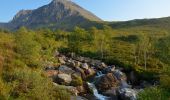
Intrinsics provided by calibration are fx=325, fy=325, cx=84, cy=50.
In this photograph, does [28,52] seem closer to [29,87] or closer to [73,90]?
[73,90]

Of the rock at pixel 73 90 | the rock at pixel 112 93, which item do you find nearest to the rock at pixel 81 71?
the rock at pixel 112 93

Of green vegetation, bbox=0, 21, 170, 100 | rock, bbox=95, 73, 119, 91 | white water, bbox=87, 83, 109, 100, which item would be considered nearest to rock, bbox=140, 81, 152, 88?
green vegetation, bbox=0, 21, 170, 100

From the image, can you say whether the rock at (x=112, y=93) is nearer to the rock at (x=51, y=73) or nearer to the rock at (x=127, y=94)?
the rock at (x=127, y=94)

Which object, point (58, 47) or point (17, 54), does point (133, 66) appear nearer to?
point (17, 54)

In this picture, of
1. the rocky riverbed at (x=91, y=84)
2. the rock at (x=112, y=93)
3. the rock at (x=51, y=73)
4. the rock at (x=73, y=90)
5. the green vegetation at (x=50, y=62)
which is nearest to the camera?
the green vegetation at (x=50, y=62)

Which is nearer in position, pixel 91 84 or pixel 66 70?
pixel 91 84

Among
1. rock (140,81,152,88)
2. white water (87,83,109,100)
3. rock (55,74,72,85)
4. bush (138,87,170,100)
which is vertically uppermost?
bush (138,87,170,100)

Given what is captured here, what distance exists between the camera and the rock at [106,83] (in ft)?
290

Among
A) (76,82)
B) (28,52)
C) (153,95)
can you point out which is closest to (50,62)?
(28,52)

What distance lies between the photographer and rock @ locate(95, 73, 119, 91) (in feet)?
290

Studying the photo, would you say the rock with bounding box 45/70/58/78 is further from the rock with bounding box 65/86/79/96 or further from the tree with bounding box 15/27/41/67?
the rock with bounding box 65/86/79/96

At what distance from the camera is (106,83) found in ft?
292

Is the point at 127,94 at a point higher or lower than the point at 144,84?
higher

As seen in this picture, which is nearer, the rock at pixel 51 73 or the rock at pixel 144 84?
the rock at pixel 51 73
